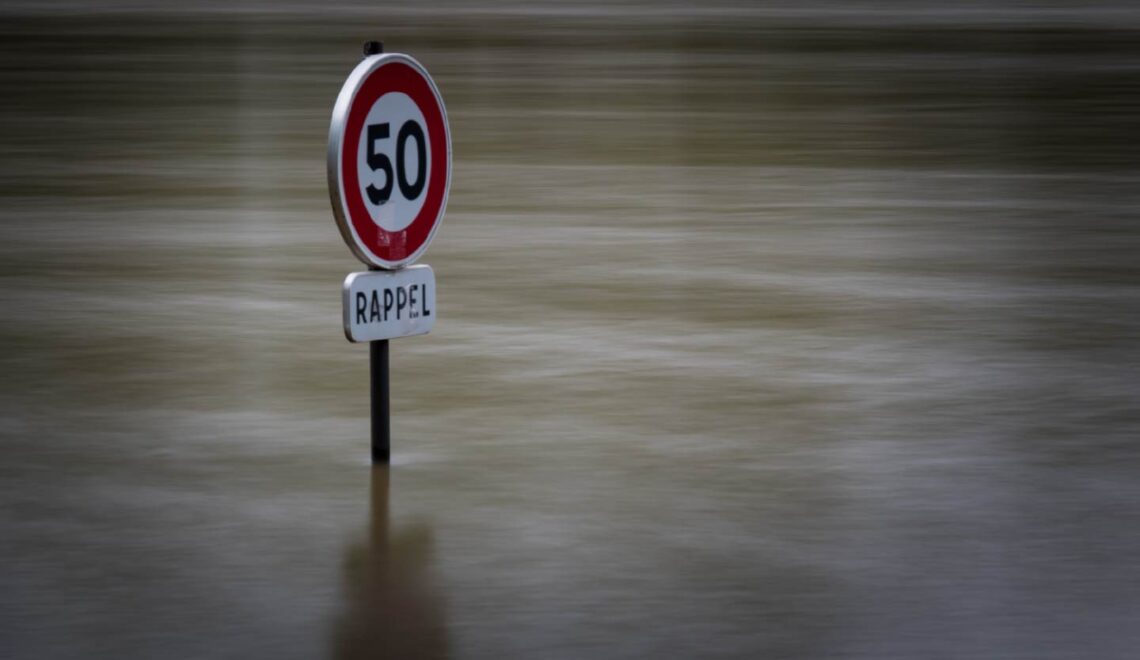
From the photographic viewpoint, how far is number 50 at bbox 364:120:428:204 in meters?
5.78

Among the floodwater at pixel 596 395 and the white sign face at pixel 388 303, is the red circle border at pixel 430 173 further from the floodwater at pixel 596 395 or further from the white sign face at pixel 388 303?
the floodwater at pixel 596 395

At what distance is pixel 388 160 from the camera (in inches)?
231

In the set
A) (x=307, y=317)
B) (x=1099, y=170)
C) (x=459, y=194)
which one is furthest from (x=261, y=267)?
(x=1099, y=170)

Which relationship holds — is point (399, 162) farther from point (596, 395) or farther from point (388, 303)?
point (596, 395)

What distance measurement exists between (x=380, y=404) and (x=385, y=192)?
2.31 ft

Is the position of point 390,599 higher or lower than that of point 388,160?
lower

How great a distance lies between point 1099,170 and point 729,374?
6.78m

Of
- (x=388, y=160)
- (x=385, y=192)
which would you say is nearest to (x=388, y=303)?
(x=385, y=192)

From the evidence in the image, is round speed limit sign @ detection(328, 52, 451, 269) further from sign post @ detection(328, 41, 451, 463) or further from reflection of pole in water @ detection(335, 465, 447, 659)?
reflection of pole in water @ detection(335, 465, 447, 659)

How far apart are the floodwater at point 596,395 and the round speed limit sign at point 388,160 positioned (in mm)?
777

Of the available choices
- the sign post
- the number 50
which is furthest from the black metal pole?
the number 50

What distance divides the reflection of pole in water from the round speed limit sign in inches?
→ 34.7

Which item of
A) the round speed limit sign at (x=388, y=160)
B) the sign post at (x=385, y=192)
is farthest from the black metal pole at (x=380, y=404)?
the round speed limit sign at (x=388, y=160)

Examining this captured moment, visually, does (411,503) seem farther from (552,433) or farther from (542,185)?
(542,185)
